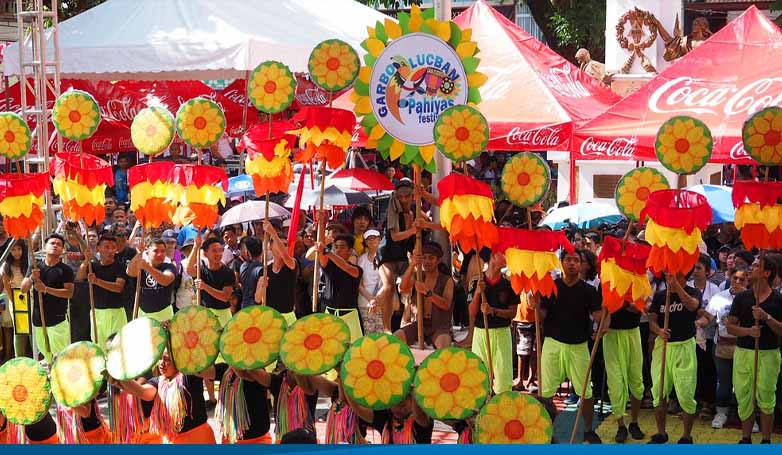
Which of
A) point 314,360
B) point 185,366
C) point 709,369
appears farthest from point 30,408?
point 709,369

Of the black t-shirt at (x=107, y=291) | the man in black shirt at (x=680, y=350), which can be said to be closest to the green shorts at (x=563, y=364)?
the man in black shirt at (x=680, y=350)

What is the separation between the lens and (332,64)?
6.18m

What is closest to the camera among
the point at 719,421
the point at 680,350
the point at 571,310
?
the point at 571,310

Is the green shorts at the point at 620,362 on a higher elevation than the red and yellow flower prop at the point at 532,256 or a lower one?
lower

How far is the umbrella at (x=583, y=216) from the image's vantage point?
9891mm

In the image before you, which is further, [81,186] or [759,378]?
[759,378]

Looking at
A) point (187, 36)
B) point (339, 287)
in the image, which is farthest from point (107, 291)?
point (187, 36)

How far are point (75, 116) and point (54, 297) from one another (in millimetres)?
2102

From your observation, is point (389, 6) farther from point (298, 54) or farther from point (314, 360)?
point (314, 360)

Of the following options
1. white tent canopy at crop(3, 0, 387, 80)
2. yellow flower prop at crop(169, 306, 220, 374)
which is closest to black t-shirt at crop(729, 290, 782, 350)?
yellow flower prop at crop(169, 306, 220, 374)

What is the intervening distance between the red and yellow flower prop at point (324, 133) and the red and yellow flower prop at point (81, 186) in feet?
3.94

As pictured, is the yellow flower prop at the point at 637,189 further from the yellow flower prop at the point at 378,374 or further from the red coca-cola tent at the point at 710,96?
the red coca-cola tent at the point at 710,96

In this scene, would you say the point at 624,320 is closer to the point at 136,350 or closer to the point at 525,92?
the point at 136,350

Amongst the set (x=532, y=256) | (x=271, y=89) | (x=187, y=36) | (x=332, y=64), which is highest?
(x=187, y=36)
